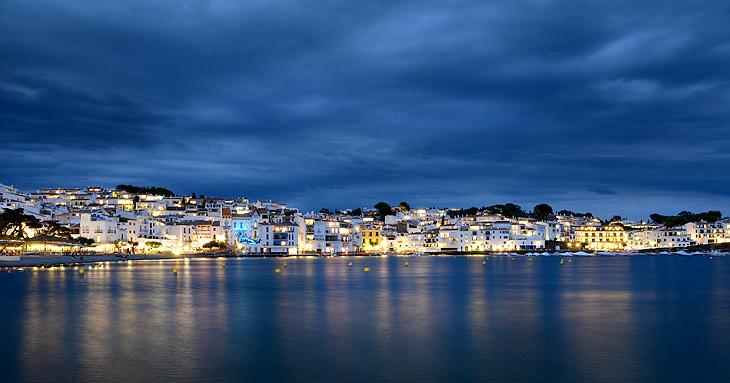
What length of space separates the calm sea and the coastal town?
45060mm

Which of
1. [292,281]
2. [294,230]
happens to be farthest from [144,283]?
[294,230]

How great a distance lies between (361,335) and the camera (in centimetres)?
1983

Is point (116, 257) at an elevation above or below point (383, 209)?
below

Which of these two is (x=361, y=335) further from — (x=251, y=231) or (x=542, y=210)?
(x=542, y=210)

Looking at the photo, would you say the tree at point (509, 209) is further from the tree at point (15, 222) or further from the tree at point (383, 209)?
the tree at point (15, 222)

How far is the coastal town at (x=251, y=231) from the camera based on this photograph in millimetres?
92375

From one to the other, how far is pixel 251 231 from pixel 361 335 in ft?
293

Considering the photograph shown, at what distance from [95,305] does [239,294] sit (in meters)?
7.86

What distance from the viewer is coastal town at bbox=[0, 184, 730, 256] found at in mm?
92375

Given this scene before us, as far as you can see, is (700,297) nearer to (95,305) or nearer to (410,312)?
(410,312)

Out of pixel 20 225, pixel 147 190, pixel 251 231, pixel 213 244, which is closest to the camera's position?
pixel 20 225

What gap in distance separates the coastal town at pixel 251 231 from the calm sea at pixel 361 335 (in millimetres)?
45060

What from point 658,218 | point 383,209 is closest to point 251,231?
point 383,209

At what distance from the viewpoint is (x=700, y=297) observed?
3291 centimetres
